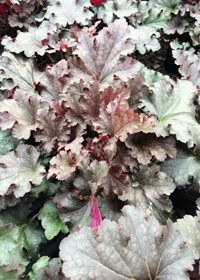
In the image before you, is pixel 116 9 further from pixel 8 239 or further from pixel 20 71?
pixel 8 239

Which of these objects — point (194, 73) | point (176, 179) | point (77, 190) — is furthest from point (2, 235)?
point (194, 73)

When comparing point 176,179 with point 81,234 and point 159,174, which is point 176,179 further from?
point 81,234

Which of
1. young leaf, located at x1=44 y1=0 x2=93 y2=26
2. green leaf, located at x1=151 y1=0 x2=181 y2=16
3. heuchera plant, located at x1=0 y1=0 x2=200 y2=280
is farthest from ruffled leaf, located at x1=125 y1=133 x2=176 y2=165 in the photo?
green leaf, located at x1=151 y1=0 x2=181 y2=16

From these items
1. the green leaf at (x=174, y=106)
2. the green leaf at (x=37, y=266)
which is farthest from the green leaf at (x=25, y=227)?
the green leaf at (x=174, y=106)

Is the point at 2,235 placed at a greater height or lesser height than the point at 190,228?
greater

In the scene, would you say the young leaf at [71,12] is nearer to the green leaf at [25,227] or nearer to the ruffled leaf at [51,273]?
the green leaf at [25,227]

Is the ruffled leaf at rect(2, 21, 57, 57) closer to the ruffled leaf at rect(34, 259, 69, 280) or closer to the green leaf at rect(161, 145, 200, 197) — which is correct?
the green leaf at rect(161, 145, 200, 197)
